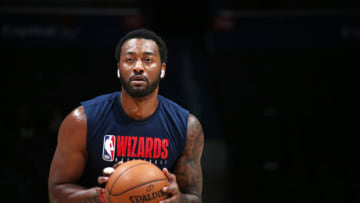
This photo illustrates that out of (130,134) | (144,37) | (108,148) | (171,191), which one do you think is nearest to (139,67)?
(144,37)

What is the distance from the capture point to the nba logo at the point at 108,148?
93.4 inches

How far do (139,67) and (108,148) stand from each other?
50 centimetres

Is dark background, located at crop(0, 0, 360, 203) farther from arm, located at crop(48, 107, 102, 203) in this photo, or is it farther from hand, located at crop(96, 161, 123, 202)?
hand, located at crop(96, 161, 123, 202)

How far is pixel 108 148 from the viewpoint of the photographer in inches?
93.4

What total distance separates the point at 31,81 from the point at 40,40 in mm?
552

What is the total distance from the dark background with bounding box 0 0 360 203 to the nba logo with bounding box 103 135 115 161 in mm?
2594

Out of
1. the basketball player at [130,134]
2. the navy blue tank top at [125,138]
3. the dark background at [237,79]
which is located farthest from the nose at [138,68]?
the dark background at [237,79]

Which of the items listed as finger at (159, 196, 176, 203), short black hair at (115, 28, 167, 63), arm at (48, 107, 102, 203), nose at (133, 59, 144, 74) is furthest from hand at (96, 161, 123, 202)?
short black hair at (115, 28, 167, 63)

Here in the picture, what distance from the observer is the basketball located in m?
1.99

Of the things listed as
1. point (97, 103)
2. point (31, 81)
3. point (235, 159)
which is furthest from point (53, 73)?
point (97, 103)

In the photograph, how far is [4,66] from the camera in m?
5.49

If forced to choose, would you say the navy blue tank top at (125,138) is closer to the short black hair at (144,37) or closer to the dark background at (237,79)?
the short black hair at (144,37)

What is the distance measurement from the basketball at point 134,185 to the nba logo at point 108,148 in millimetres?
320

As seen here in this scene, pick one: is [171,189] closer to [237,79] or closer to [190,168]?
[190,168]
